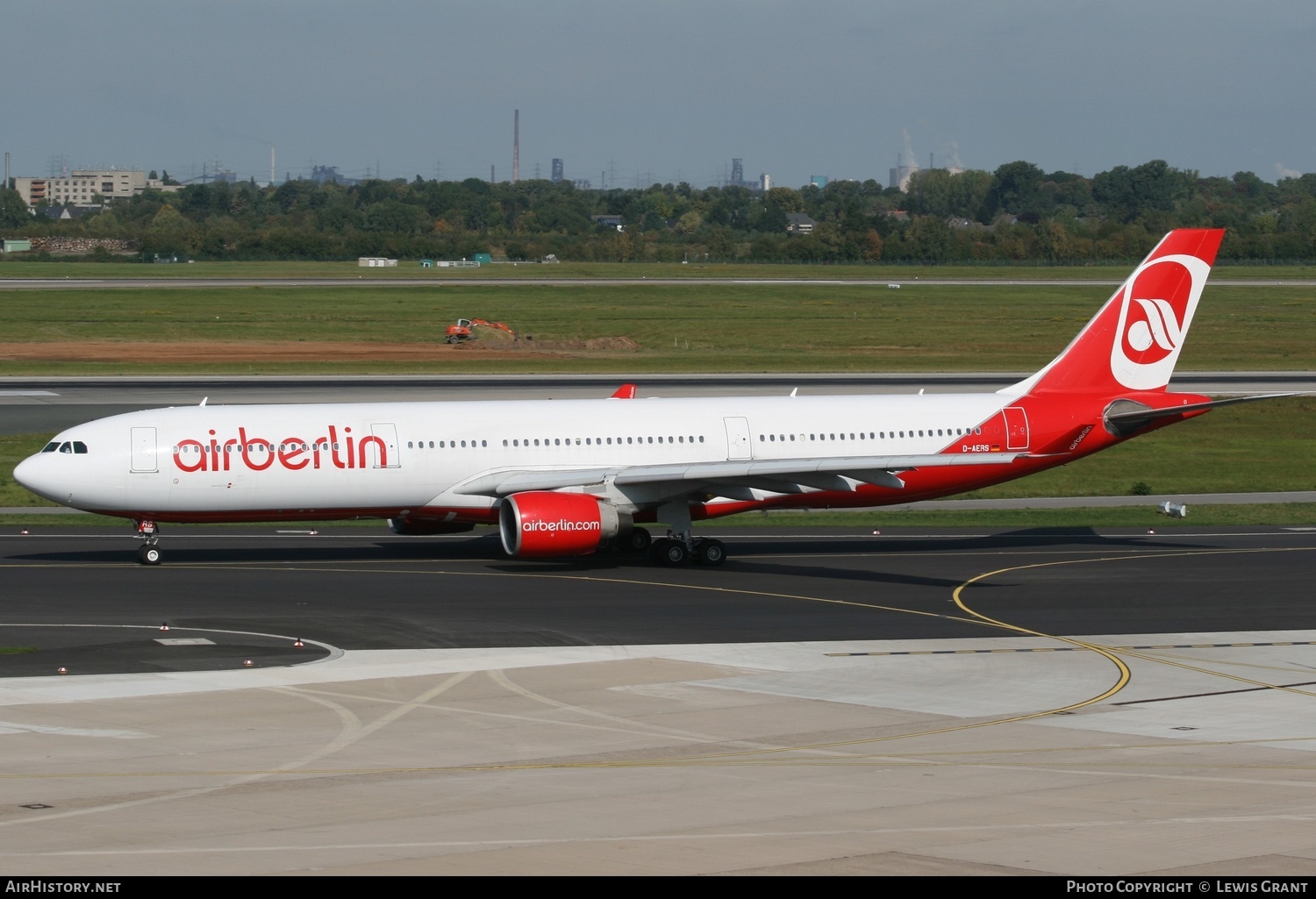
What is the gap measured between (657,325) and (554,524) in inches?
3771

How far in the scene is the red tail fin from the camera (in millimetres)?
45844

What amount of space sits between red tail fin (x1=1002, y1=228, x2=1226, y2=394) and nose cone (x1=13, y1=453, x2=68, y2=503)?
2561cm

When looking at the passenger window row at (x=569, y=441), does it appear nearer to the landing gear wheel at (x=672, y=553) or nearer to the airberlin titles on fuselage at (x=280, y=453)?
the airberlin titles on fuselage at (x=280, y=453)

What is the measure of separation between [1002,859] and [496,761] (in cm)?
772

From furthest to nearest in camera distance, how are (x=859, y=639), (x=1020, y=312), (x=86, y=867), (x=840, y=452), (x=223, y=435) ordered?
(x=1020, y=312)
(x=840, y=452)
(x=223, y=435)
(x=859, y=639)
(x=86, y=867)

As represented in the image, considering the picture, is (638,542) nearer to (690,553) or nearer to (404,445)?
(690,553)

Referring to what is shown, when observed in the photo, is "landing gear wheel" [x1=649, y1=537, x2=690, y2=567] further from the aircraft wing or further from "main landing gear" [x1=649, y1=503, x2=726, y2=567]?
the aircraft wing

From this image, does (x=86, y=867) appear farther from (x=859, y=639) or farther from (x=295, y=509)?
(x=295, y=509)

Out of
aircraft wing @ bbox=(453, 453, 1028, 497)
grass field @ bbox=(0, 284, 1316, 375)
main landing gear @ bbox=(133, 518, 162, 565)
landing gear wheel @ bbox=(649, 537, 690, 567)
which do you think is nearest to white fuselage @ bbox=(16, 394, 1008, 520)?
aircraft wing @ bbox=(453, 453, 1028, 497)

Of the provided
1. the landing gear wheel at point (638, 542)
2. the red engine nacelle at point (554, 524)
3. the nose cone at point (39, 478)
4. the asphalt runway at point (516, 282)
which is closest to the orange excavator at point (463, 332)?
the asphalt runway at point (516, 282)

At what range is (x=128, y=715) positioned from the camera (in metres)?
24.5

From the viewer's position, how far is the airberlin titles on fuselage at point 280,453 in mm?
40000

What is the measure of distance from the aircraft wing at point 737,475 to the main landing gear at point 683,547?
1.19 metres
